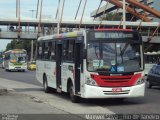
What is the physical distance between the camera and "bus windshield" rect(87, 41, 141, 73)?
16438 millimetres

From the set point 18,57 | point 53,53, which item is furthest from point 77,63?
point 18,57

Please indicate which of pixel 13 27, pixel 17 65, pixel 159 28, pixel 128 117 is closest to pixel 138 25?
pixel 159 28

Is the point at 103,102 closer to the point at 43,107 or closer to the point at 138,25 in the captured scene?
the point at 43,107

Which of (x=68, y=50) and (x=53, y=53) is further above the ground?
(x=68, y=50)

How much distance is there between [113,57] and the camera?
54.3 ft

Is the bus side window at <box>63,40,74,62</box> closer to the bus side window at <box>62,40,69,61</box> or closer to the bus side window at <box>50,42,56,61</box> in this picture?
the bus side window at <box>62,40,69,61</box>

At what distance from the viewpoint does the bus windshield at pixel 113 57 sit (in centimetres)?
1644

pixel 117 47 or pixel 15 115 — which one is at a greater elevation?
pixel 117 47

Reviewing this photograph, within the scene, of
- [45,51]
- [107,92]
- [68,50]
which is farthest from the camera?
[45,51]

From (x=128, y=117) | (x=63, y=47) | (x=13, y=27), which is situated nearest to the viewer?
(x=128, y=117)

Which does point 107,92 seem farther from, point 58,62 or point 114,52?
point 58,62

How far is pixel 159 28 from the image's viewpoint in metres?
97.2

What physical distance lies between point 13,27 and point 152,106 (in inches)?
2864

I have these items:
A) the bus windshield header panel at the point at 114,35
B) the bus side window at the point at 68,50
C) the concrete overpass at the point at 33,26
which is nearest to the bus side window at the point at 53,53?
the bus side window at the point at 68,50
